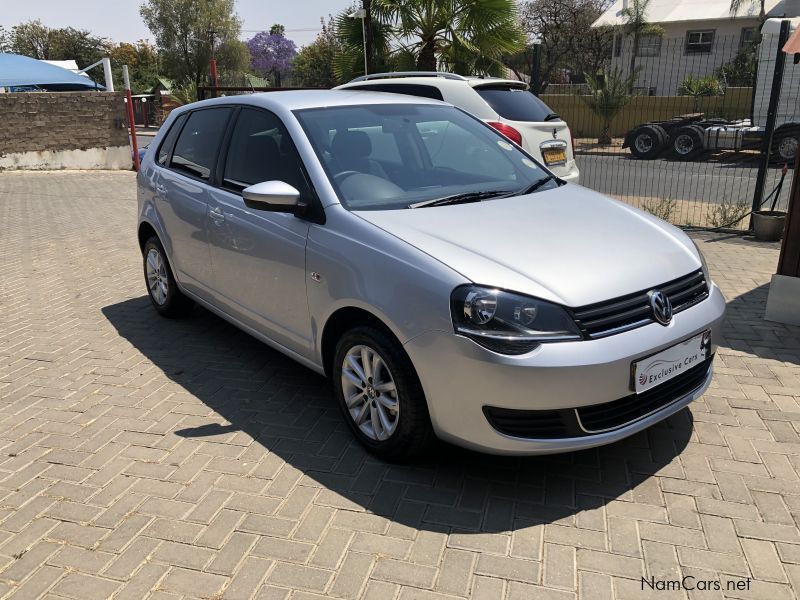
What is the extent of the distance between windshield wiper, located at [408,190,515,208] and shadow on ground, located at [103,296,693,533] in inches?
49.2

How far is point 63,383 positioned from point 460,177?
288cm

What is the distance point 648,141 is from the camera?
18.5m

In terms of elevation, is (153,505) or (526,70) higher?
(526,70)

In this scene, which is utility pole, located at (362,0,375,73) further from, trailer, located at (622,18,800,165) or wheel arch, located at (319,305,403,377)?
wheel arch, located at (319,305,403,377)

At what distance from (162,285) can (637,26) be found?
106 ft

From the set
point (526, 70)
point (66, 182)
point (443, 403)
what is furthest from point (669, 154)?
point (526, 70)

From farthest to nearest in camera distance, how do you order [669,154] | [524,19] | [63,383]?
[524,19] → [669,154] → [63,383]

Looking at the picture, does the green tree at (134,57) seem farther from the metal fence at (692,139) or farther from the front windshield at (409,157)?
the front windshield at (409,157)

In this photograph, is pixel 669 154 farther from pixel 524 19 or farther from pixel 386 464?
pixel 524 19

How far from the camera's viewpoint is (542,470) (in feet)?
10.9

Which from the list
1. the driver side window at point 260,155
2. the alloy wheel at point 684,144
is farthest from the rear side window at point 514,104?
the alloy wheel at point 684,144

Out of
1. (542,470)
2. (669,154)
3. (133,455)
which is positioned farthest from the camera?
(669,154)

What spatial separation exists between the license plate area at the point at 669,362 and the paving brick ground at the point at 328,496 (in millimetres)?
533

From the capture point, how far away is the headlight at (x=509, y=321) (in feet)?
9.05
